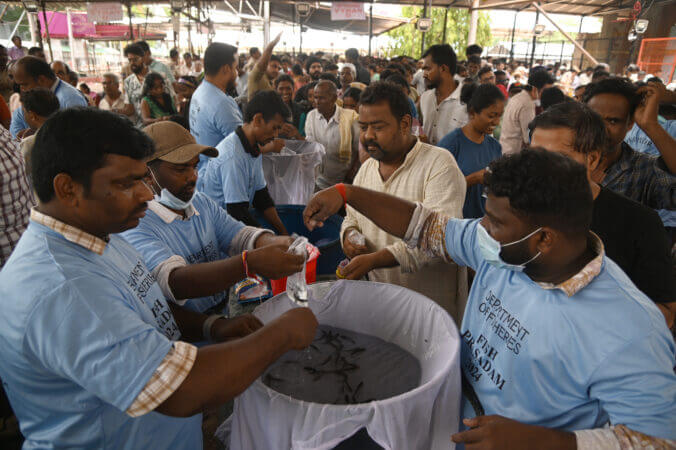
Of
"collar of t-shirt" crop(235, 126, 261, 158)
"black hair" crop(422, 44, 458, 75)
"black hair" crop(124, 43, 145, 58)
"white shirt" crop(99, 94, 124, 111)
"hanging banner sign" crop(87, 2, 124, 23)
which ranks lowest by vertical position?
"collar of t-shirt" crop(235, 126, 261, 158)

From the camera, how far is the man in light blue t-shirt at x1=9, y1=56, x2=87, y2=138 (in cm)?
419

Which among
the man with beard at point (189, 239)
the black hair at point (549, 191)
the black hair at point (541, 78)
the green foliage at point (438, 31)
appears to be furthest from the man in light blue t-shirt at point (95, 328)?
the green foliage at point (438, 31)

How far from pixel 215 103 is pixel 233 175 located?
1.37 m

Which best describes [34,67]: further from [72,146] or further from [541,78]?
[541,78]

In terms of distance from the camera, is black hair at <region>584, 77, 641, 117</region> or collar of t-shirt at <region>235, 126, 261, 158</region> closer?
black hair at <region>584, 77, 641, 117</region>

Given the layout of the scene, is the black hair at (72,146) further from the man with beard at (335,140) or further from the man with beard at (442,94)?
the man with beard at (442,94)

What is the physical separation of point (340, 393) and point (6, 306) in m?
1.09

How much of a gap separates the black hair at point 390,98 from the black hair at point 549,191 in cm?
109

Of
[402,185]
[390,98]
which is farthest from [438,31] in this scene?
[402,185]

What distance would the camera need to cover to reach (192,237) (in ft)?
6.52

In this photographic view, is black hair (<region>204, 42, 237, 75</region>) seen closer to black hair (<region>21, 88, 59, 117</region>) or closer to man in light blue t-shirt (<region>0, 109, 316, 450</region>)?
black hair (<region>21, 88, 59, 117</region>)

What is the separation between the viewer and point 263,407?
4.13 ft

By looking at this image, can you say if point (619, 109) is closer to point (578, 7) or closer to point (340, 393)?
point (340, 393)

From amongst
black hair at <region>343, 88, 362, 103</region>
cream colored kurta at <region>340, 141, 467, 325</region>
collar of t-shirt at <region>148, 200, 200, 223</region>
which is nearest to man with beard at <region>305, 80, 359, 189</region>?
black hair at <region>343, 88, 362, 103</region>
